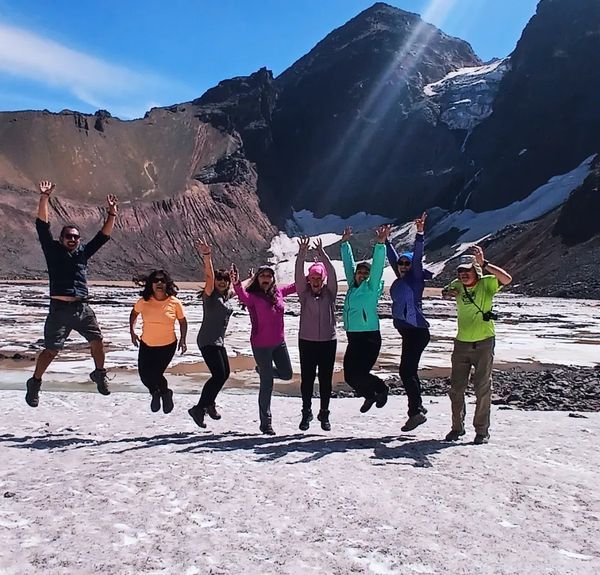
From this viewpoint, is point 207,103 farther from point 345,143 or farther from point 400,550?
point 400,550

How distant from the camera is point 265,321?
290 inches

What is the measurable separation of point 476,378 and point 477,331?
1.80 feet

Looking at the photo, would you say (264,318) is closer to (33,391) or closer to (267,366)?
(267,366)

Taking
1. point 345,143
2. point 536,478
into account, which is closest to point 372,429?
point 536,478

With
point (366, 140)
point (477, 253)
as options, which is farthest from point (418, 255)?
point (366, 140)

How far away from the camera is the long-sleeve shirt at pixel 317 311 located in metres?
7.24

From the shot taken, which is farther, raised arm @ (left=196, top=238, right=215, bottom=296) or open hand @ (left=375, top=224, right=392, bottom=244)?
open hand @ (left=375, top=224, right=392, bottom=244)

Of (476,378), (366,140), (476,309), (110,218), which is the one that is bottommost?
Answer: (476,378)

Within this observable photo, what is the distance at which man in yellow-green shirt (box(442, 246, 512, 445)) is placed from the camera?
7.20 meters

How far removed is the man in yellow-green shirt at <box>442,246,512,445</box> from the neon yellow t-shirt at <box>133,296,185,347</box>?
10.8 feet

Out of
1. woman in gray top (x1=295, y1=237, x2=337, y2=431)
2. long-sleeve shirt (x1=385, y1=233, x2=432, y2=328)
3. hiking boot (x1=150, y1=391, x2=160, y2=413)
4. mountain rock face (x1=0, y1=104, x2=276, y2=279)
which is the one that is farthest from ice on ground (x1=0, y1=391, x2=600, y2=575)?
mountain rock face (x1=0, y1=104, x2=276, y2=279)

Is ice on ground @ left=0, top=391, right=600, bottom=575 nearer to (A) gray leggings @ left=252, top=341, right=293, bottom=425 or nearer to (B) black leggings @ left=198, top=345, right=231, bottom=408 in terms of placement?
(A) gray leggings @ left=252, top=341, right=293, bottom=425

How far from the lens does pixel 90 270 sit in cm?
10488

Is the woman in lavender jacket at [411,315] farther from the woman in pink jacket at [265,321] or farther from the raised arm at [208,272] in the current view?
the raised arm at [208,272]
